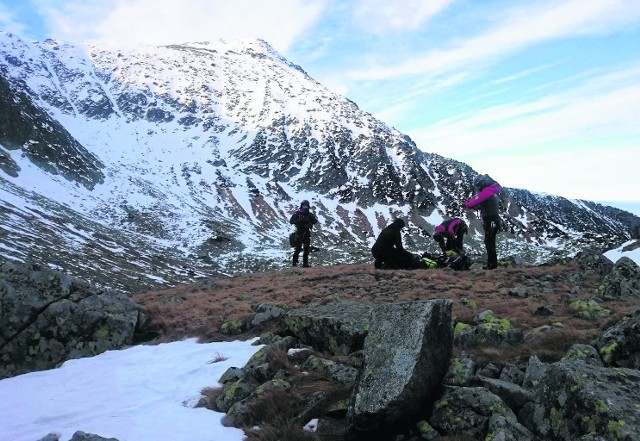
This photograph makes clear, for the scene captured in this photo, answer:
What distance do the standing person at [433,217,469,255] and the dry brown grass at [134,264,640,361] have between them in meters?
3.48

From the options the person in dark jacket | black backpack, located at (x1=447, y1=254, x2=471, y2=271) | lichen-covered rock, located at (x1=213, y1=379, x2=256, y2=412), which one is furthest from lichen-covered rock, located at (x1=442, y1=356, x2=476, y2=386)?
the person in dark jacket

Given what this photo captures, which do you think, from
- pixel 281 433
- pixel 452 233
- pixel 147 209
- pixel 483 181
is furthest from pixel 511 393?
pixel 147 209

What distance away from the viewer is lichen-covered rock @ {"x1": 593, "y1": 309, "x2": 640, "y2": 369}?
5680 mm

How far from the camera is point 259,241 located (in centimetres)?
13462

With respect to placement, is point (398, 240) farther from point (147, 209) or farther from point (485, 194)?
point (147, 209)

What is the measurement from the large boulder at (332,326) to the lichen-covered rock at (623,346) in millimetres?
3766

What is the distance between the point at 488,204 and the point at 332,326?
10.8 m

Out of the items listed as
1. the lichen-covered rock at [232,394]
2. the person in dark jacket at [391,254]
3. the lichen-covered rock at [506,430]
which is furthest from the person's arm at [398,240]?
the lichen-covered rock at [506,430]

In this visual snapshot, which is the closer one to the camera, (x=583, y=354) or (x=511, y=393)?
(x=511, y=393)

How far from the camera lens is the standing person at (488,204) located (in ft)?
54.2

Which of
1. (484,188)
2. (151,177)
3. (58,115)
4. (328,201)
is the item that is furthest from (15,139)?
(484,188)

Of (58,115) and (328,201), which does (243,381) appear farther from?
(58,115)

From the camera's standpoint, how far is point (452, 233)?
19250mm

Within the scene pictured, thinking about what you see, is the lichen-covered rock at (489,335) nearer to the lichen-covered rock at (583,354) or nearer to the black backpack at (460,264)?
the lichen-covered rock at (583,354)
